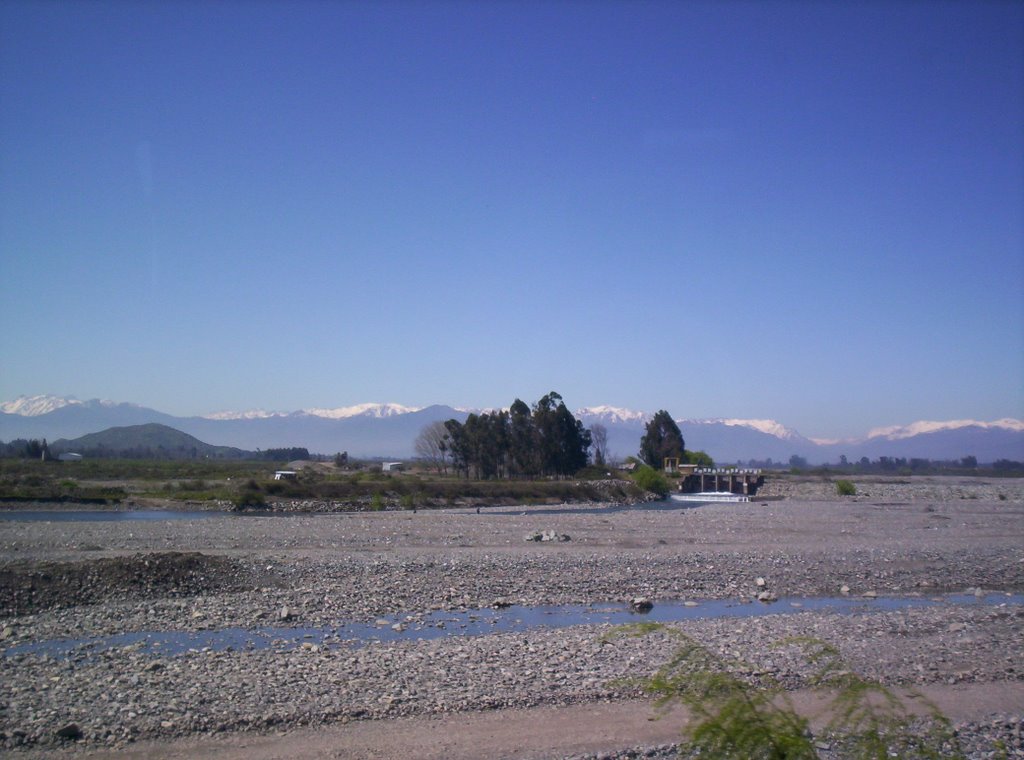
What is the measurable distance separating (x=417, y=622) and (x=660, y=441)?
10664cm

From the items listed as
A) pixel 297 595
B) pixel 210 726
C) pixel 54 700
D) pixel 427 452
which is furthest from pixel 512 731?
pixel 427 452

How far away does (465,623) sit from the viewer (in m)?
16.8

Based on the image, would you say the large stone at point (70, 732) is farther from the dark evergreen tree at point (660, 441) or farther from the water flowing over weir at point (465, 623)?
the dark evergreen tree at point (660, 441)

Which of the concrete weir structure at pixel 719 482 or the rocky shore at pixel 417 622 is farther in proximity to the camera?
the concrete weir structure at pixel 719 482

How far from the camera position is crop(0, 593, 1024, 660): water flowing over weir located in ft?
45.9

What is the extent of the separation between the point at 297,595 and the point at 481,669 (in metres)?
7.80

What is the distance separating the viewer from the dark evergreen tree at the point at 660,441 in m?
119

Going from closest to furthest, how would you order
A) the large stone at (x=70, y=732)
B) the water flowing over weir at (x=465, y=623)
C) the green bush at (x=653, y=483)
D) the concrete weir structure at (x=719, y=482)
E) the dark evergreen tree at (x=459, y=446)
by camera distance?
1. the large stone at (x=70, y=732)
2. the water flowing over weir at (x=465, y=623)
3. the green bush at (x=653, y=483)
4. the concrete weir structure at (x=719, y=482)
5. the dark evergreen tree at (x=459, y=446)

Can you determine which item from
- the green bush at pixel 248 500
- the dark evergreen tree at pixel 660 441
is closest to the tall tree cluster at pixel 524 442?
the dark evergreen tree at pixel 660 441

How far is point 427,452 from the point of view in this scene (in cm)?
15912

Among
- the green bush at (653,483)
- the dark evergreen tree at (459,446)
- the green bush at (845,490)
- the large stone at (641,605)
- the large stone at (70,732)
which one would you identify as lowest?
the large stone at (641,605)

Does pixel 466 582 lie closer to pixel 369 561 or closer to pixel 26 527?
pixel 369 561

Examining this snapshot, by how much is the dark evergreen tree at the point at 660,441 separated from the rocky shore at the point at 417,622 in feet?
274

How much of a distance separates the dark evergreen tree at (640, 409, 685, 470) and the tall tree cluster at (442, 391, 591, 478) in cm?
2141
